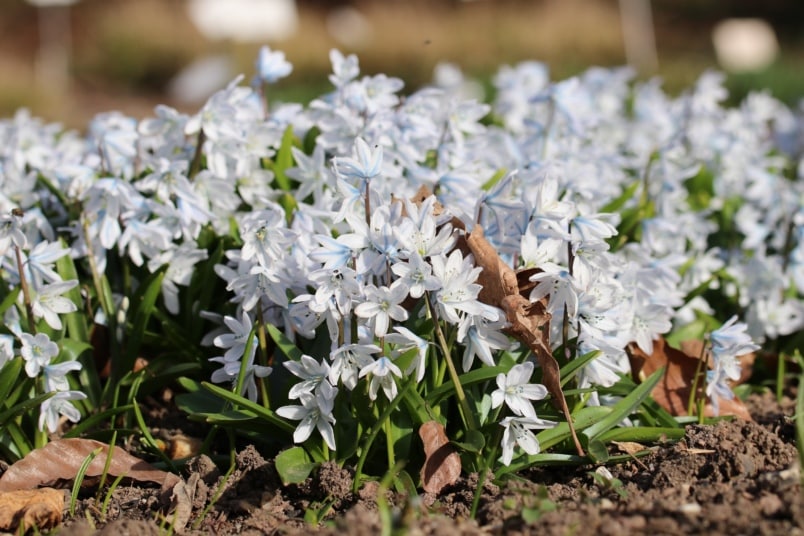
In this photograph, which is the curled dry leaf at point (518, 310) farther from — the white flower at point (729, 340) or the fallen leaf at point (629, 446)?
the white flower at point (729, 340)

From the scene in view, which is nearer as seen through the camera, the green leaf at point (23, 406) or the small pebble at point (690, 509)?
the small pebble at point (690, 509)

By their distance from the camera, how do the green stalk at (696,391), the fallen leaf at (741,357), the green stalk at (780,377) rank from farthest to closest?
1. the green stalk at (780,377)
2. the fallen leaf at (741,357)
3. the green stalk at (696,391)

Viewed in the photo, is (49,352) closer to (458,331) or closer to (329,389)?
(329,389)

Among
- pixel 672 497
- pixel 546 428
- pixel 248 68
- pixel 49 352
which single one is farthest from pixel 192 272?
pixel 248 68

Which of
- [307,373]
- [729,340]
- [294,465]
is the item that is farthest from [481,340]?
[729,340]

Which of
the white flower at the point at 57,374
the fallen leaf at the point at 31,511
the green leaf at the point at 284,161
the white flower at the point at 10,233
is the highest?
the green leaf at the point at 284,161

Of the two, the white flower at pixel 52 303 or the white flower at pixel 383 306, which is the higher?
the white flower at pixel 383 306

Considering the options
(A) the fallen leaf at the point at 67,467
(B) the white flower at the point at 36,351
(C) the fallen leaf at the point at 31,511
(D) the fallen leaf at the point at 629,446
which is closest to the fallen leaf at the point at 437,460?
(D) the fallen leaf at the point at 629,446
